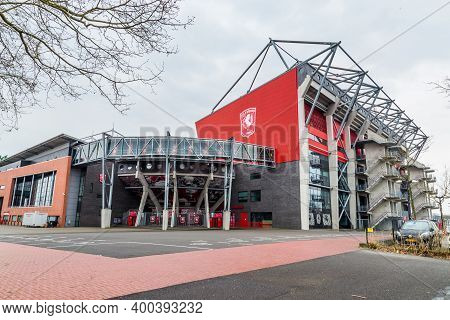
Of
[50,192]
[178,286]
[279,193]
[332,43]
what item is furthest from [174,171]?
[178,286]

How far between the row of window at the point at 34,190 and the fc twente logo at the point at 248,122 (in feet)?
94.3

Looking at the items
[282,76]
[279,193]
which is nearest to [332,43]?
A: [282,76]

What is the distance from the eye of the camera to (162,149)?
1419 inches

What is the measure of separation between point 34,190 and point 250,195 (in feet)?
107

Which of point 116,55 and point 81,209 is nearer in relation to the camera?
point 116,55

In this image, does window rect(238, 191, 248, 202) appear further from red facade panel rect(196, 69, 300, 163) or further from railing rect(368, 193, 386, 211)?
railing rect(368, 193, 386, 211)

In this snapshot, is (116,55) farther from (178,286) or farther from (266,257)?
(266,257)

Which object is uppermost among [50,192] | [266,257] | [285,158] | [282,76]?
[282,76]

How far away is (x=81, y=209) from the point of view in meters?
42.1

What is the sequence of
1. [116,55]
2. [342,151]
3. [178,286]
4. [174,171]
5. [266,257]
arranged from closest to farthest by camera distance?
[178,286] < [116,55] < [266,257] < [174,171] < [342,151]

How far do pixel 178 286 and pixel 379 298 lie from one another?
359cm

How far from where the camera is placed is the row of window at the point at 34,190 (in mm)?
43188

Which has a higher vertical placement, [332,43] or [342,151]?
[332,43]

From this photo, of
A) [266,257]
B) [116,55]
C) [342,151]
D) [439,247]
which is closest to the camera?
[116,55]
